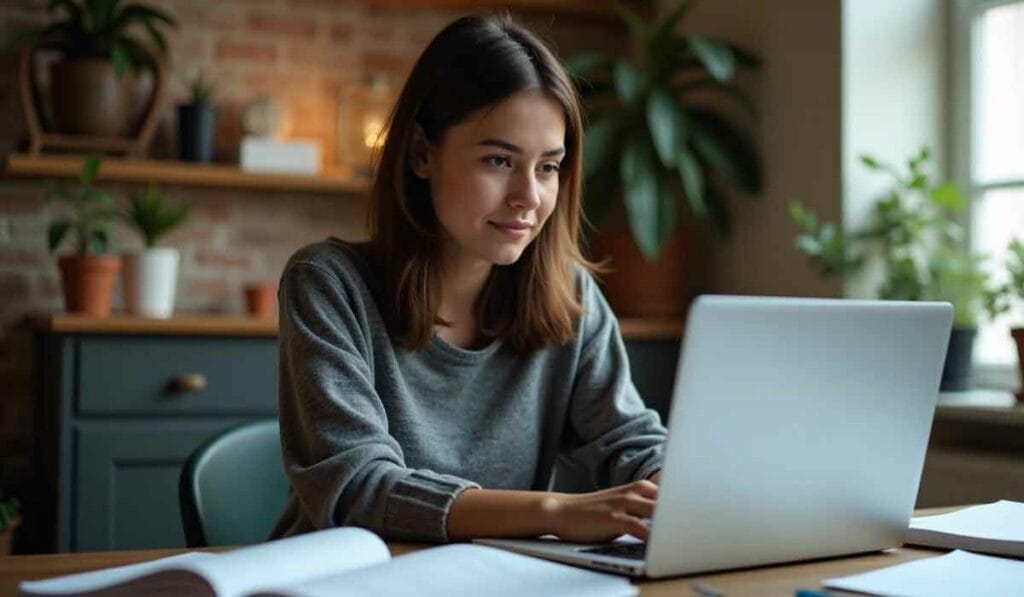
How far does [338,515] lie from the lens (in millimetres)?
1369

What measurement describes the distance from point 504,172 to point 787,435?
2.01 ft

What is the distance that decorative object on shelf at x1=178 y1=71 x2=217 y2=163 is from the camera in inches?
134

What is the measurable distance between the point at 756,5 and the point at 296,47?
1.35 m

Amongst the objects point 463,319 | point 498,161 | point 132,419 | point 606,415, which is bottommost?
point 132,419

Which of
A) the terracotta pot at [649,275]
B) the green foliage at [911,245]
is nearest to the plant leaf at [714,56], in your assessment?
the green foliage at [911,245]

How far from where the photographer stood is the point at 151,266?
3.16 metres

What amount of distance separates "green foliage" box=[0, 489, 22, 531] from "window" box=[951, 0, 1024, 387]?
2.35 metres

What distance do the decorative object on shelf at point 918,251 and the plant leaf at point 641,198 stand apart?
1.31 feet

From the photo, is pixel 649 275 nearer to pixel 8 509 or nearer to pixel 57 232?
pixel 57 232

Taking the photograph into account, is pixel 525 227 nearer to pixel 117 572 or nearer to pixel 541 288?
pixel 541 288

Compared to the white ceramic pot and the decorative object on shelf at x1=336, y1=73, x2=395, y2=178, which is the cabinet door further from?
the decorative object on shelf at x1=336, y1=73, x2=395, y2=178

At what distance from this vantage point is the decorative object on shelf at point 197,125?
3.40 metres

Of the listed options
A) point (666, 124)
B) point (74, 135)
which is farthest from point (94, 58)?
point (666, 124)

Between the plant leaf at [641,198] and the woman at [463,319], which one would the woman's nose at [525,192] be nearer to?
the woman at [463,319]
